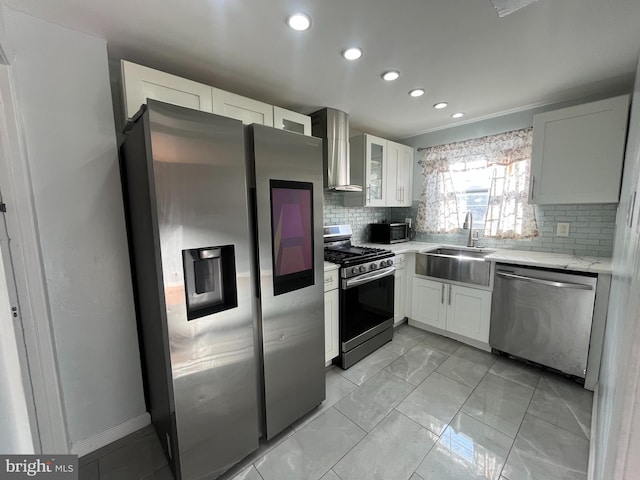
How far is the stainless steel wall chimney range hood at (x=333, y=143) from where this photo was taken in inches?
97.7

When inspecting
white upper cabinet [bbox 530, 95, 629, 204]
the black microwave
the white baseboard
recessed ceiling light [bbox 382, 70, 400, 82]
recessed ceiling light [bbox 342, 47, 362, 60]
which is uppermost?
recessed ceiling light [bbox 382, 70, 400, 82]

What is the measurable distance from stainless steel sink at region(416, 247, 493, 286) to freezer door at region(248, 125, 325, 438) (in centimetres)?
159

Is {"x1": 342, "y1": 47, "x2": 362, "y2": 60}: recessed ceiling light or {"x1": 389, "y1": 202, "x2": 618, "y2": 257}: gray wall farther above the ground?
→ {"x1": 342, "y1": 47, "x2": 362, "y2": 60}: recessed ceiling light

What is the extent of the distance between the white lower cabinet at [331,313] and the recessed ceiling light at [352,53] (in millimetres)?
1506

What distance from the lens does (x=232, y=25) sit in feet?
4.43

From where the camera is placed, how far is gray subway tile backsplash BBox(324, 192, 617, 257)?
7.53 feet

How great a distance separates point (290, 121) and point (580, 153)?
243cm

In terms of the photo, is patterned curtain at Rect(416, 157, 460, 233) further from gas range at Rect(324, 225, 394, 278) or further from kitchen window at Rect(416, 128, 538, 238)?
gas range at Rect(324, 225, 394, 278)

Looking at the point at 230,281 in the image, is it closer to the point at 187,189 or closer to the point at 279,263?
the point at 279,263

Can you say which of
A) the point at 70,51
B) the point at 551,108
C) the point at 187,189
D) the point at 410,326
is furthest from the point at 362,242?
the point at 70,51

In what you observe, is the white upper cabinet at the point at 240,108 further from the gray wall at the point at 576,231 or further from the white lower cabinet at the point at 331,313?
the gray wall at the point at 576,231

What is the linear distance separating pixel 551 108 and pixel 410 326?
2645 mm

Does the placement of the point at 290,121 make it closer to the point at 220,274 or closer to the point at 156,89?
the point at 156,89

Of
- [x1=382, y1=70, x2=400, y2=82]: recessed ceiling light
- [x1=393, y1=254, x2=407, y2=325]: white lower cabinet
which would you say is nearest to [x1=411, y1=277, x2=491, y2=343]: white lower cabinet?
[x1=393, y1=254, x2=407, y2=325]: white lower cabinet
